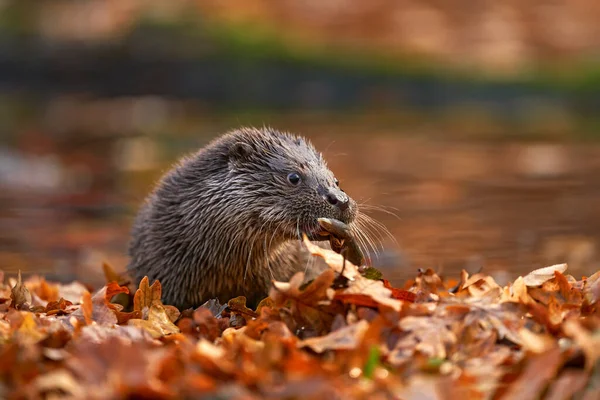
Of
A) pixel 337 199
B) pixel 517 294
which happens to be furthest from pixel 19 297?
pixel 517 294

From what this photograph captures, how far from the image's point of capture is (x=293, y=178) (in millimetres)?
6156

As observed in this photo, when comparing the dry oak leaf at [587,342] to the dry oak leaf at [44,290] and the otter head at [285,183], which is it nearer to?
the otter head at [285,183]

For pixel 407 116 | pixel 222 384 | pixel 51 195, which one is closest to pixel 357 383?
pixel 222 384

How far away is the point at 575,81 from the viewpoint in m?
21.4

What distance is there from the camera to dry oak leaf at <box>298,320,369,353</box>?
424 cm

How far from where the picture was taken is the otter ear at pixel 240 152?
250 inches

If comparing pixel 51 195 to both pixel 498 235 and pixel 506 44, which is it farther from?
pixel 506 44

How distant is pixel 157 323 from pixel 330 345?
1195 mm

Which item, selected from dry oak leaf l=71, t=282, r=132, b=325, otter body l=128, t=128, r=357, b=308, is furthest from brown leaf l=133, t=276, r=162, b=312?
otter body l=128, t=128, r=357, b=308

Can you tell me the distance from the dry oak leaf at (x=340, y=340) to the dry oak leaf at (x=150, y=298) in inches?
48.9

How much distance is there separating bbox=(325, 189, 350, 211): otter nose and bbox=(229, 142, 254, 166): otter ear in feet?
2.16

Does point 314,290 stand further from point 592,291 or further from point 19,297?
point 19,297

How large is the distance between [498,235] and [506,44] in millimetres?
14805

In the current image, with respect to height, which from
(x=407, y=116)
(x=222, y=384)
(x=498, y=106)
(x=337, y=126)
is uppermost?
(x=498, y=106)
